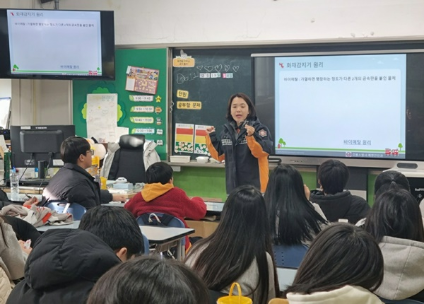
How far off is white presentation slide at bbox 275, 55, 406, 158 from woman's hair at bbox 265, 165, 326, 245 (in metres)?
2.53

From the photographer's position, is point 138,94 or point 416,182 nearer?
point 416,182

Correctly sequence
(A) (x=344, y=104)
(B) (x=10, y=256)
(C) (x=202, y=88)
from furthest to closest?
(C) (x=202, y=88) < (A) (x=344, y=104) < (B) (x=10, y=256)

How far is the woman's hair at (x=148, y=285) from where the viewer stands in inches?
31.4

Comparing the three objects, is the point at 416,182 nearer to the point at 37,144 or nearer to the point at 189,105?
the point at 189,105

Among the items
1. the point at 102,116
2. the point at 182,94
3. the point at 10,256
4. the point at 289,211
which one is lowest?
the point at 10,256

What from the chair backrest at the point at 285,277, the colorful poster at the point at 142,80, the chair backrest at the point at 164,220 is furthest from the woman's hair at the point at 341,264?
the colorful poster at the point at 142,80

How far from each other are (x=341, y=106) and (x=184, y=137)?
5.66ft

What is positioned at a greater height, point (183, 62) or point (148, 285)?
point (183, 62)

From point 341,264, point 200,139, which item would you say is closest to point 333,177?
point 341,264

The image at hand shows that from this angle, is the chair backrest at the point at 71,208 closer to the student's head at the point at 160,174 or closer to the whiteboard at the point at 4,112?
the student's head at the point at 160,174

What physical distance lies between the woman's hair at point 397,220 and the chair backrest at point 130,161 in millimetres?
3909

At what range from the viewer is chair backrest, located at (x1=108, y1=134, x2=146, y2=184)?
5.84m

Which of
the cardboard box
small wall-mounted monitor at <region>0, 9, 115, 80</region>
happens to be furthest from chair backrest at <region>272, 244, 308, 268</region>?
small wall-mounted monitor at <region>0, 9, 115, 80</region>

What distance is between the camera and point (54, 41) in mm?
5832
